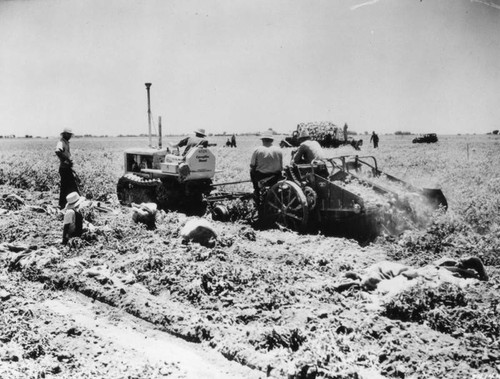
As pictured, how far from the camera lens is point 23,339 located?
12.7ft

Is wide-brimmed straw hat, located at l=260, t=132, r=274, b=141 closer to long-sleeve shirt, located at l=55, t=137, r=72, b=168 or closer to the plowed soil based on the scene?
the plowed soil

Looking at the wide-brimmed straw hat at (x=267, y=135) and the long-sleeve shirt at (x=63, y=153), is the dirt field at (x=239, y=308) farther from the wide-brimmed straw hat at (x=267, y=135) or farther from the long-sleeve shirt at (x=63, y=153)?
the long-sleeve shirt at (x=63, y=153)

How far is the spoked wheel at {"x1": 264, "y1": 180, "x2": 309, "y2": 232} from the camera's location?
762 cm

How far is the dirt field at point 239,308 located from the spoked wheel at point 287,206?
0.46 meters

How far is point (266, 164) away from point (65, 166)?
460cm

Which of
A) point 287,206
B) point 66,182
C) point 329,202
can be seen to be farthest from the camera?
point 66,182

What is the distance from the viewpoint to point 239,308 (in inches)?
181

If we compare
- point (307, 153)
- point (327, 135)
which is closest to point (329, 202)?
point (307, 153)

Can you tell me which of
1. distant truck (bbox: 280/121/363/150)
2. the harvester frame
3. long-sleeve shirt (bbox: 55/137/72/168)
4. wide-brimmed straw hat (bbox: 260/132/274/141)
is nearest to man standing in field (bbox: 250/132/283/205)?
wide-brimmed straw hat (bbox: 260/132/274/141)

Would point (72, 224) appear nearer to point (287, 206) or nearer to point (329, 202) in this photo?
point (287, 206)

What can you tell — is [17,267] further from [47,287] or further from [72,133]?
[72,133]

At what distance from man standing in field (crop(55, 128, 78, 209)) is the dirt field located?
7.14 ft

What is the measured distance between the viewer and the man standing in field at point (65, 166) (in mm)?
9281

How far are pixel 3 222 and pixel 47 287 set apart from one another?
370 cm
